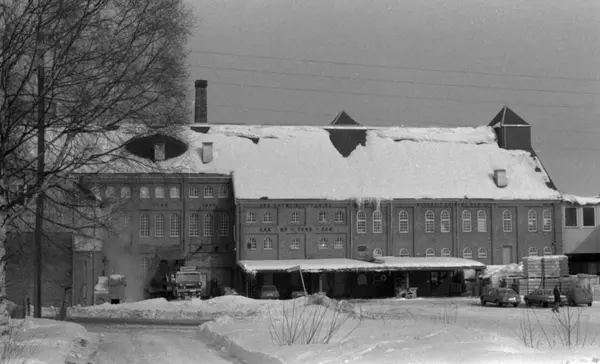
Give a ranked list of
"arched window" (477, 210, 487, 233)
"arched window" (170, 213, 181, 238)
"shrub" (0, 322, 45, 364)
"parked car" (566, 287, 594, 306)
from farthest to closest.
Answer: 1. "arched window" (477, 210, 487, 233)
2. "arched window" (170, 213, 181, 238)
3. "parked car" (566, 287, 594, 306)
4. "shrub" (0, 322, 45, 364)

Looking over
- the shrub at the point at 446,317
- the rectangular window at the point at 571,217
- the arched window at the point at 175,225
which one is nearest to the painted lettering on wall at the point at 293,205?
the arched window at the point at 175,225

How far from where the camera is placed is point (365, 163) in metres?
76.4

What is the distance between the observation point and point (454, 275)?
71812 mm

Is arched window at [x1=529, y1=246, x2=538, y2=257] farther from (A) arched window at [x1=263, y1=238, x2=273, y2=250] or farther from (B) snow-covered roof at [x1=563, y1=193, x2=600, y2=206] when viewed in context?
(A) arched window at [x1=263, y1=238, x2=273, y2=250]

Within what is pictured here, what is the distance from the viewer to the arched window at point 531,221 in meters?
75.8

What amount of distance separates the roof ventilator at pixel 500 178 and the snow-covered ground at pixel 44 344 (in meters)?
54.0

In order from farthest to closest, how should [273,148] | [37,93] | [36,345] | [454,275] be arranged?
[273,148] → [454,275] → [37,93] → [36,345]

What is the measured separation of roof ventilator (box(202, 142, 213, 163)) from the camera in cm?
7400

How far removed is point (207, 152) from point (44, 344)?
178ft

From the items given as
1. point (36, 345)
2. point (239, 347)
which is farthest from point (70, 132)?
point (239, 347)

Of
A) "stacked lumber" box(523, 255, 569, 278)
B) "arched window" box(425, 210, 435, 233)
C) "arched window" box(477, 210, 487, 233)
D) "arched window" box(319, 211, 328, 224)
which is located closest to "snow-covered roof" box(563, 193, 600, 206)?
"arched window" box(477, 210, 487, 233)

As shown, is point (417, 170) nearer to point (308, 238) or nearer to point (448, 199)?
point (448, 199)

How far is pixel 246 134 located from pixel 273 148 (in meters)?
3.02

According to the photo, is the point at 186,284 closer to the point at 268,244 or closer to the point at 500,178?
the point at 268,244
